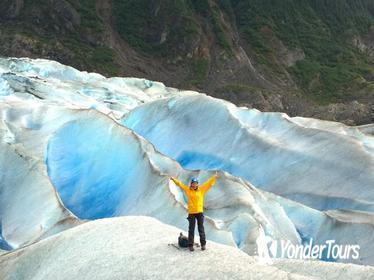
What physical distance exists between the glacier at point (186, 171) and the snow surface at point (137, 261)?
4069 mm

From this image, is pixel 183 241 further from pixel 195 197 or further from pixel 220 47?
pixel 220 47

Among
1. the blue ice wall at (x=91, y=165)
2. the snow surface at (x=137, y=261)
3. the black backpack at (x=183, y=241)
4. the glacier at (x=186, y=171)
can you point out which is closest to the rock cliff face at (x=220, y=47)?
the glacier at (x=186, y=171)

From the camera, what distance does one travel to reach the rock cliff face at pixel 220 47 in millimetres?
109875

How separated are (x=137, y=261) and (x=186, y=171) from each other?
1577 cm

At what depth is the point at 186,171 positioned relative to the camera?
29172mm

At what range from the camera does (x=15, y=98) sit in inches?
1676

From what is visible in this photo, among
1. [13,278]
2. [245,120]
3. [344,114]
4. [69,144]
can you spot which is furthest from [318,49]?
[13,278]

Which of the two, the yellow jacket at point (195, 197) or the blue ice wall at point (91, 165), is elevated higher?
the yellow jacket at point (195, 197)

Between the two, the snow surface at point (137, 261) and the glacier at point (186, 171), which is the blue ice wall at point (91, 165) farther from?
the snow surface at point (137, 261)

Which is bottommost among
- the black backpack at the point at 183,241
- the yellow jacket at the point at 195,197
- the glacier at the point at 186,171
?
the glacier at the point at 186,171

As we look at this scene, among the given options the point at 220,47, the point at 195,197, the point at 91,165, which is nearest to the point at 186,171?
the point at 91,165

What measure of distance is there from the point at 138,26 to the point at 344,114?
46119 millimetres

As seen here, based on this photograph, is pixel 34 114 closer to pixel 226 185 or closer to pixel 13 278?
pixel 226 185

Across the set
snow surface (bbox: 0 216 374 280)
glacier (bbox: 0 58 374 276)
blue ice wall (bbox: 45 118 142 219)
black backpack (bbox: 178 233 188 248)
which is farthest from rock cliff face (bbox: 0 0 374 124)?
black backpack (bbox: 178 233 188 248)
